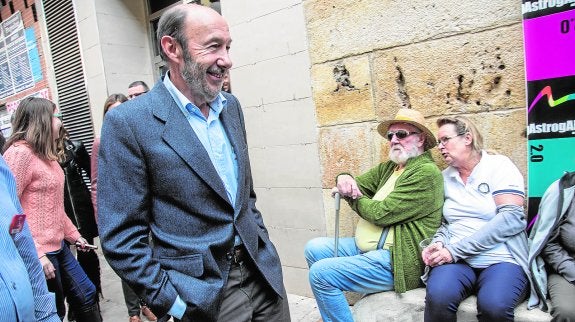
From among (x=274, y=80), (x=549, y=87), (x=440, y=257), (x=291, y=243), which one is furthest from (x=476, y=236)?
(x=274, y=80)

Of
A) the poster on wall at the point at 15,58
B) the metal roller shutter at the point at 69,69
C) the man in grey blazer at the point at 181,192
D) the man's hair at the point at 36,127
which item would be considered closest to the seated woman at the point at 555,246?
the man in grey blazer at the point at 181,192

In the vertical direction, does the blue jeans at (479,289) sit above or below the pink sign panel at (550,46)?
below

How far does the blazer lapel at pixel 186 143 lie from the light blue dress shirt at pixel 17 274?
55 centimetres

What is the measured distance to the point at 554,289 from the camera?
2105 millimetres

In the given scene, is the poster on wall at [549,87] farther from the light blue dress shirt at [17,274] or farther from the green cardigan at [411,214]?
the light blue dress shirt at [17,274]

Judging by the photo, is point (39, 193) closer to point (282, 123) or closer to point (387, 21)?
point (282, 123)

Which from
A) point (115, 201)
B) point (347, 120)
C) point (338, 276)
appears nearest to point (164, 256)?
point (115, 201)

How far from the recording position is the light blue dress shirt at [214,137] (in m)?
1.61

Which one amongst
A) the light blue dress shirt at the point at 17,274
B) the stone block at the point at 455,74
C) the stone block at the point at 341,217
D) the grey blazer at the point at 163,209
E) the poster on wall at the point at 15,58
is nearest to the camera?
the light blue dress shirt at the point at 17,274

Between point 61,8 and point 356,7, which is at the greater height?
point 61,8

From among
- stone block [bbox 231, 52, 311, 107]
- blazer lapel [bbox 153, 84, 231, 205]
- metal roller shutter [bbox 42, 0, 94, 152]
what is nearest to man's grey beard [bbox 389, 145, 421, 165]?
stone block [bbox 231, 52, 311, 107]

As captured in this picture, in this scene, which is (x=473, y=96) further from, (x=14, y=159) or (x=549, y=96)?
(x=14, y=159)

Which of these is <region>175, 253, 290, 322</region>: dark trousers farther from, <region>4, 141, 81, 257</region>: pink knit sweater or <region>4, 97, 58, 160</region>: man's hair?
<region>4, 97, 58, 160</region>: man's hair

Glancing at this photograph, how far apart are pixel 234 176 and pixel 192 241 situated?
1.09ft
